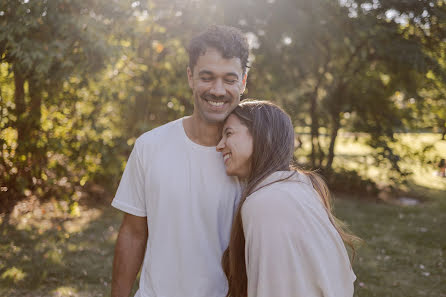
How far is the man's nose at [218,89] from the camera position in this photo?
6.88ft

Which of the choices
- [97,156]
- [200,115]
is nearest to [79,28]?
[97,156]

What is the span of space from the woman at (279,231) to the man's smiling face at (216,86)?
208 mm

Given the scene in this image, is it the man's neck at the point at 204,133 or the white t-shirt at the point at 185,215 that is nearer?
the white t-shirt at the point at 185,215

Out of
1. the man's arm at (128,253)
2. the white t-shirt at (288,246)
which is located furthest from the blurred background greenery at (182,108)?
the white t-shirt at (288,246)

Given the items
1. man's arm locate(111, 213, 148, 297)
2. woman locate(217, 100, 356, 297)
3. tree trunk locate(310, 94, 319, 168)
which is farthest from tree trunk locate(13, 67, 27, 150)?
tree trunk locate(310, 94, 319, 168)

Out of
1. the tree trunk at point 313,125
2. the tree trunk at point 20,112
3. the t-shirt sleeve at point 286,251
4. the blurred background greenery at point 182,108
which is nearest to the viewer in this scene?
the t-shirt sleeve at point 286,251

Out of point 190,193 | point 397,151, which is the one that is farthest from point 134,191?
point 397,151

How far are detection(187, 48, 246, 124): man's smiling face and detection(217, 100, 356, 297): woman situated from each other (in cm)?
21

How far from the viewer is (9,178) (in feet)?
20.5

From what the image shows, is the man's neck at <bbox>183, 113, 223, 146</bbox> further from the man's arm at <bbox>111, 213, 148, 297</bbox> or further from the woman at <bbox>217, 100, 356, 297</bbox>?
the man's arm at <bbox>111, 213, 148, 297</bbox>

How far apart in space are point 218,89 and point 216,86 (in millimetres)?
25

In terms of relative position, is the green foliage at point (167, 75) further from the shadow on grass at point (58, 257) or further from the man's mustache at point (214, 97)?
the man's mustache at point (214, 97)

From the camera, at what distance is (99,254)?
5.35 m

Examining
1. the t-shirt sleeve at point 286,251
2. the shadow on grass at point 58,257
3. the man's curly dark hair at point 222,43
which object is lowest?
the shadow on grass at point 58,257
